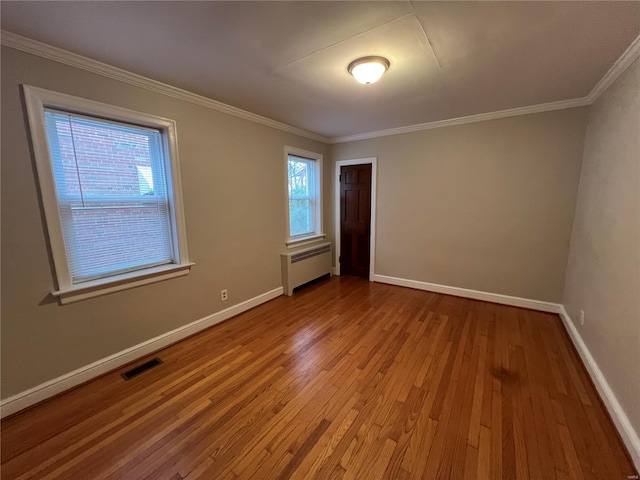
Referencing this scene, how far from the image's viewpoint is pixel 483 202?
10.9ft

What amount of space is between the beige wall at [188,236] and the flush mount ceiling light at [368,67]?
62.1 inches

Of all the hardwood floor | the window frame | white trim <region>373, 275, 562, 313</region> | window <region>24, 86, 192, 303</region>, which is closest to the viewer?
the hardwood floor

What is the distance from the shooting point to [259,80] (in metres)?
2.19

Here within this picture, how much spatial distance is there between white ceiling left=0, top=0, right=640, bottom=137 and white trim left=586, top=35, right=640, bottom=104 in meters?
0.04

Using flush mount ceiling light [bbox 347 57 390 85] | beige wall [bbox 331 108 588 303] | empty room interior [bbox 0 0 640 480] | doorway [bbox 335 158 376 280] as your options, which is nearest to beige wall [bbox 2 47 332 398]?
empty room interior [bbox 0 0 640 480]

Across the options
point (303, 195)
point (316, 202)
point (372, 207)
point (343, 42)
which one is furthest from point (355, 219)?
point (343, 42)

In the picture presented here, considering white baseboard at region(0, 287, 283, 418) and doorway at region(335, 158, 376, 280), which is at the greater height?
doorway at region(335, 158, 376, 280)

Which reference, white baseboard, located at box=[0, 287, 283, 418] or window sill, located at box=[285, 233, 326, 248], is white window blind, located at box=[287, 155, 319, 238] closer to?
window sill, located at box=[285, 233, 326, 248]

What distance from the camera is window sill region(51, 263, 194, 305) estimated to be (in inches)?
73.9

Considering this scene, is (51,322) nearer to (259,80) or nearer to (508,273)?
(259,80)

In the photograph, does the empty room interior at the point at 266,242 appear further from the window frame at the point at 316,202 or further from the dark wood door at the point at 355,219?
the dark wood door at the point at 355,219

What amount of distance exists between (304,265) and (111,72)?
9.75 ft

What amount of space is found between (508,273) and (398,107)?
2490 millimetres

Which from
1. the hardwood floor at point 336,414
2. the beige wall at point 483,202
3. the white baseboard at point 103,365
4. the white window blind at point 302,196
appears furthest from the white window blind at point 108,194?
the beige wall at point 483,202
